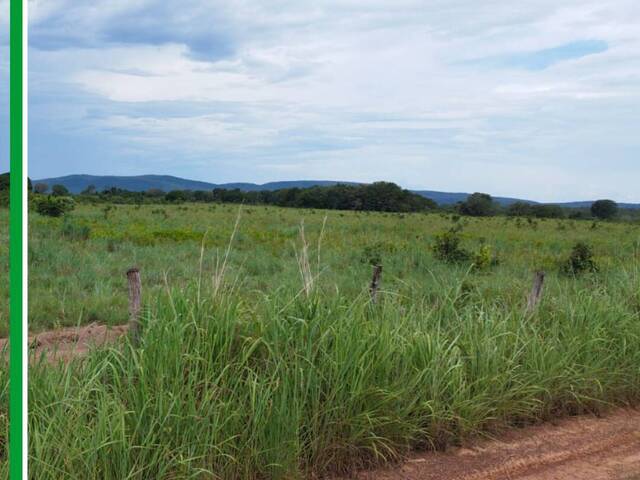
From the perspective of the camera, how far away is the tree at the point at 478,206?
50494 millimetres

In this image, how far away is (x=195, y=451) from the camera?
157 inches

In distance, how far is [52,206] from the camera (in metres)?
23.5

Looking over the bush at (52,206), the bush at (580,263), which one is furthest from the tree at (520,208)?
the bush at (580,263)

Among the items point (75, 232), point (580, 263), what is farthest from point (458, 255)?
point (75, 232)

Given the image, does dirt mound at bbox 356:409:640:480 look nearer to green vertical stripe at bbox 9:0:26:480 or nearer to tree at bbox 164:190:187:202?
green vertical stripe at bbox 9:0:26:480

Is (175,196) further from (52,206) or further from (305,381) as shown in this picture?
(305,381)

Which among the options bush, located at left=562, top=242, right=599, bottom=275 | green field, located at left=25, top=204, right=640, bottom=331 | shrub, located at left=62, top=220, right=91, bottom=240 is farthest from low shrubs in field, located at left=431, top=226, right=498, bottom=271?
shrub, located at left=62, top=220, right=91, bottom=240

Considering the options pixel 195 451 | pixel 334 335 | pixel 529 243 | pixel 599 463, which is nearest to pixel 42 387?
pixel 195 451

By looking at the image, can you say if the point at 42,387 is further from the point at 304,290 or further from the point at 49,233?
the point at 49,233

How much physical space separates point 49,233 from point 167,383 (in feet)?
47.2

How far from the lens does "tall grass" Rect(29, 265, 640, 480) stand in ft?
12.7

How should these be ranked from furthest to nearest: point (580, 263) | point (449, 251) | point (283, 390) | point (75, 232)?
1. point (75, 232)
2. point (449, 251)
3. point (580, 263)
4. point (283, 390)

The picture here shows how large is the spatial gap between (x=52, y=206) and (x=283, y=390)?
21.0m

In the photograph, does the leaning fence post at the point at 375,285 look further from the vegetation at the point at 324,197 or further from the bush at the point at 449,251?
the vegetation at the point at 324,197
